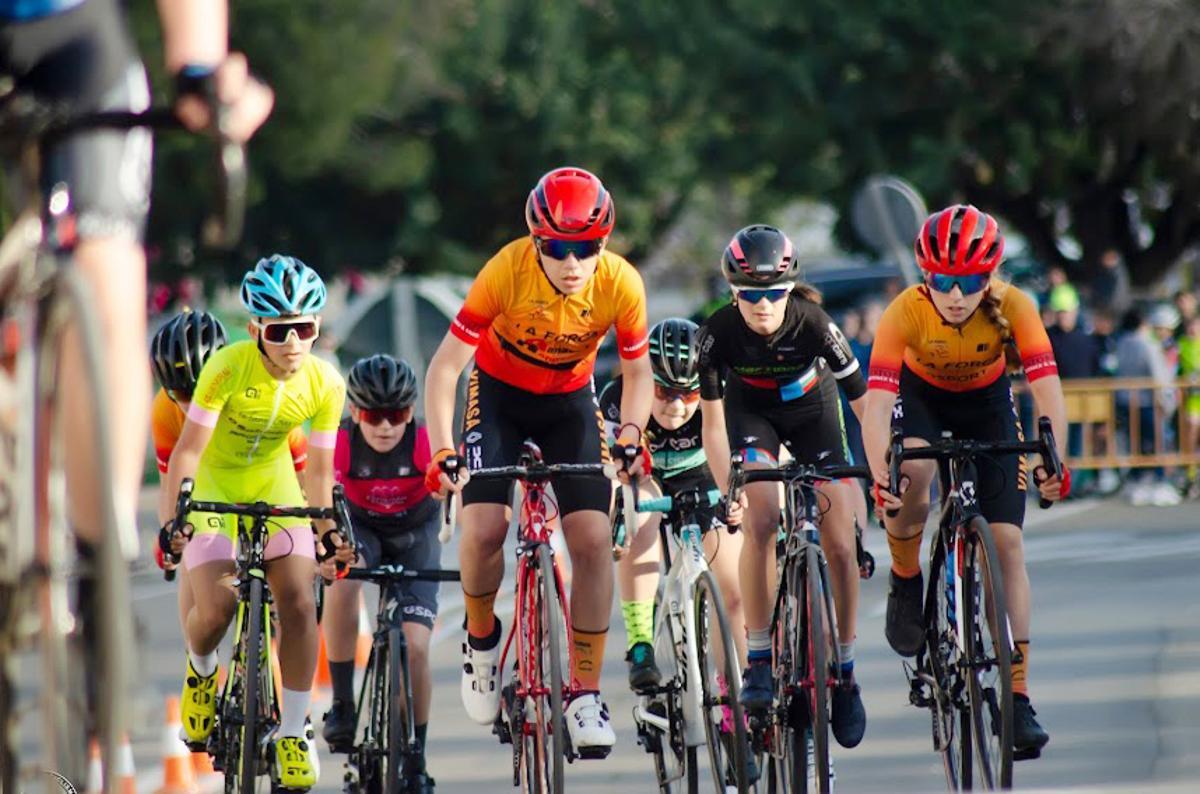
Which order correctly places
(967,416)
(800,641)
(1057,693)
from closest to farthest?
(800,641) → (967,416) → (1057,693)

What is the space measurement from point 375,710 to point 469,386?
129 centimetres

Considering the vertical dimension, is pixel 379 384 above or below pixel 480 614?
above

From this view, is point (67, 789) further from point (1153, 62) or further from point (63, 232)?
point (1153, 62)

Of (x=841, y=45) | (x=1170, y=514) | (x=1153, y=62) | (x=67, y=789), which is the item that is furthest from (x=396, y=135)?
(x=67, y=789)

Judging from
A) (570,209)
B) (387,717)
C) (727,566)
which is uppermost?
(570,209)

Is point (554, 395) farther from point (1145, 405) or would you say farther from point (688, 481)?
point (1145, 405)

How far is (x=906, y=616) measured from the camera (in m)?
9.25

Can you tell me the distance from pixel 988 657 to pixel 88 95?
16.1ft

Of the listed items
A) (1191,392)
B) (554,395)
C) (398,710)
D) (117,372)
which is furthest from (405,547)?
(1191,392)

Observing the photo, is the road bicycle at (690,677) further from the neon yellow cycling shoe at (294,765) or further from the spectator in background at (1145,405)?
the spectator in background at (1145,405)

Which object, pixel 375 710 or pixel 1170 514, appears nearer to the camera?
pixel 375 710

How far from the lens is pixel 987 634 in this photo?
8406mm

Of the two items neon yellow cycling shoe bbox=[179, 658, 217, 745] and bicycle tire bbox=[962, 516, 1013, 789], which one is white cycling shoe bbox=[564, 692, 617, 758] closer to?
bicycle tire bbox=[962, 516, 1013, 789]

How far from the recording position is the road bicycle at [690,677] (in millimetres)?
8625
